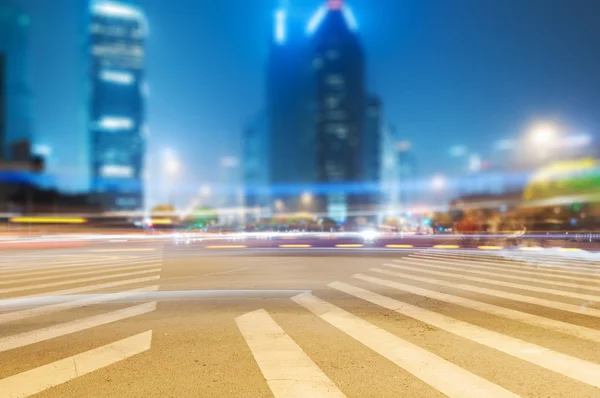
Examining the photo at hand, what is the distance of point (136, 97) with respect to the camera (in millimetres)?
132125

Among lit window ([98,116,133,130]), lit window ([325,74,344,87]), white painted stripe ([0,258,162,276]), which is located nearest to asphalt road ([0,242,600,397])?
white painted stripe ([0,258,162,276])

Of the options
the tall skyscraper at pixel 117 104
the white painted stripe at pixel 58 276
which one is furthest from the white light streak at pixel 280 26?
the white painted stripe at pixel 58 276

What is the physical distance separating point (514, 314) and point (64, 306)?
27.2 feet

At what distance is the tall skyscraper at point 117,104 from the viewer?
126688 mm

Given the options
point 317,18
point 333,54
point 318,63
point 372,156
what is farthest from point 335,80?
point 372,156

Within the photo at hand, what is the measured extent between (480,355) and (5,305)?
342 inches

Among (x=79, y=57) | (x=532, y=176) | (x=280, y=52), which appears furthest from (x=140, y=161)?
(x=532, y=176)

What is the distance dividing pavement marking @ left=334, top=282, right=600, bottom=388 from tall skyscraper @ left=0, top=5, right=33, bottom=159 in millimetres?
117284

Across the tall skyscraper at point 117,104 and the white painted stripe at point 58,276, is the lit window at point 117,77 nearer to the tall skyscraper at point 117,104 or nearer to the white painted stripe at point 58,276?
the tall skyscraper at point 117,104

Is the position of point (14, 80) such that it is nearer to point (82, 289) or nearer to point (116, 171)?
point (116, 171)

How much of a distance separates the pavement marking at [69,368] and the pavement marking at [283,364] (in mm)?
1477

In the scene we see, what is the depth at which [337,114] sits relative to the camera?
127062 mm

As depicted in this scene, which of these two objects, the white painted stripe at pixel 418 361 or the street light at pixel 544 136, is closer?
the white painted stripe at pixel 418 361

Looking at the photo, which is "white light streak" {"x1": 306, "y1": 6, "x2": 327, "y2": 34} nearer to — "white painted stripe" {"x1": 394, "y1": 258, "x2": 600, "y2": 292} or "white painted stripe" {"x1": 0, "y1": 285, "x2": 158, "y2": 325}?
"white painted stripe" {"x1": 394, "y1": 258, "x2": 600, "y2": 292}
